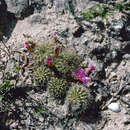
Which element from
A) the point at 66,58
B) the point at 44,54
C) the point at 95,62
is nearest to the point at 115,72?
the point at 95,62

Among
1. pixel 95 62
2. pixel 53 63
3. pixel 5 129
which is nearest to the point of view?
pixel 5 129

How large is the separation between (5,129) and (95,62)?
2269 millimetres

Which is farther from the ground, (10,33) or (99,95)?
(10,33)

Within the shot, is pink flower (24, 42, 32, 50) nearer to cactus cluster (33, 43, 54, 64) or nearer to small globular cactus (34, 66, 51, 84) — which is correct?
cactus cluster (33, 43, 54, 64)

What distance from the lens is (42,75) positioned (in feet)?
15.8

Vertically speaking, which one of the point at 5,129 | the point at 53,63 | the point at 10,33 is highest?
the point at 10,33

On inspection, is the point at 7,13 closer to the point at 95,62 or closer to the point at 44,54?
the point at 44,54

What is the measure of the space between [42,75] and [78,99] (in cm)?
83

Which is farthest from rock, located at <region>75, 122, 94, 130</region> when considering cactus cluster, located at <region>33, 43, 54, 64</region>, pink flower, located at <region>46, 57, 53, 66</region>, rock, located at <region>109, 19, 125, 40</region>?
rock, located at <region>109, 19, 125, 40</region>

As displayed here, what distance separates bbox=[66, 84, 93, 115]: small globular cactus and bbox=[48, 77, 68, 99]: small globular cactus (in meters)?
0.13

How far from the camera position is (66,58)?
4980 millimetres

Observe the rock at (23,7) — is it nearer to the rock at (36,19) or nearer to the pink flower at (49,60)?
the rock at (36,19)

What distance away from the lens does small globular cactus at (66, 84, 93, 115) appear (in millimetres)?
4727

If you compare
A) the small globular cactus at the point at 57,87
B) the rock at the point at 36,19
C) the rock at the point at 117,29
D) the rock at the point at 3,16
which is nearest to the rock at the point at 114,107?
the small globular cactus at the point at 57,87
